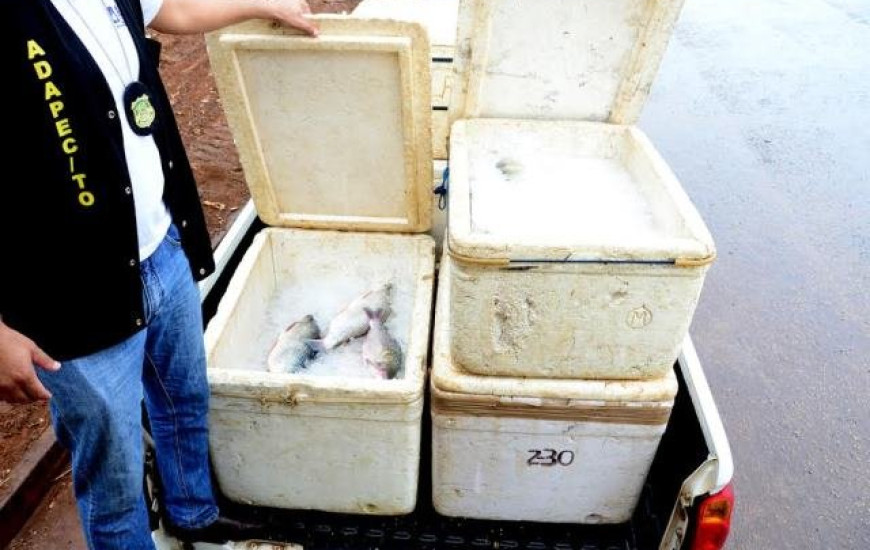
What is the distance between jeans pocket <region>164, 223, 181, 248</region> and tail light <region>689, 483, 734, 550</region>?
1.72 meters

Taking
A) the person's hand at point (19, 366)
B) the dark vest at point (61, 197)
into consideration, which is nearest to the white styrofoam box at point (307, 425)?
the dark vest at point (61, 197)

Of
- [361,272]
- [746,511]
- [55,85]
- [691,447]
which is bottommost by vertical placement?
[746,511]

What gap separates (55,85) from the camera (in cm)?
130

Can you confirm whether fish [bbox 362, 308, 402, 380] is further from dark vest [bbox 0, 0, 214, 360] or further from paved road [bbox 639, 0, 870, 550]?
paved road [bbox 639, 0, 870, 550]

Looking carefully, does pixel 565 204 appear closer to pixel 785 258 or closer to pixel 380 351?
pixel 380 351

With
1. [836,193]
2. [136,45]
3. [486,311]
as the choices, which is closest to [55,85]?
[136,45]

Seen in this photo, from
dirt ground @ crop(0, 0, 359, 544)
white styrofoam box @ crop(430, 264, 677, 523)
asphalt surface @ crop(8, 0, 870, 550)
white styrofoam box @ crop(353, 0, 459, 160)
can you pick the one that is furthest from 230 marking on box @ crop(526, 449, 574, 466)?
dirt ground @ crop(0, 0, 359, 544)

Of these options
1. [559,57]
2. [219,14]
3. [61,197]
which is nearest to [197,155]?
[219,14]

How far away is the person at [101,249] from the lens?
128 cm

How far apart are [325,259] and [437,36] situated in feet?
5.41

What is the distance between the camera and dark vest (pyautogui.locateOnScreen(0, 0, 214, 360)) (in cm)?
126

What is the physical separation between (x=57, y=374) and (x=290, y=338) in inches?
45.6

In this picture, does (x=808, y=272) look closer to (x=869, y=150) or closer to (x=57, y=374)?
(x=869, y=150)

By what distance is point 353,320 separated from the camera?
2709 mm
